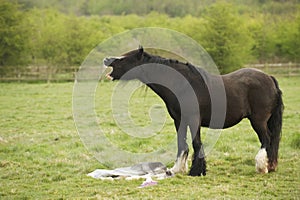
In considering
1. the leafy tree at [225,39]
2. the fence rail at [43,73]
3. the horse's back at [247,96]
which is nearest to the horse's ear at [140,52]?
the horse's back at [247,96]

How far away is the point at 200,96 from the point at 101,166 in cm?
261

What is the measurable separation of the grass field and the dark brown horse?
1.61ft

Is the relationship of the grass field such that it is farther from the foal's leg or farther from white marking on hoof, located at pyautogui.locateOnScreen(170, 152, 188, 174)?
white marking on hoof, located at pyautogui.locateOnScreen(170, 152, 188, 174)

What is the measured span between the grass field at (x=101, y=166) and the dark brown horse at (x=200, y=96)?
49 centimetres

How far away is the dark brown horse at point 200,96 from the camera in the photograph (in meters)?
7.32

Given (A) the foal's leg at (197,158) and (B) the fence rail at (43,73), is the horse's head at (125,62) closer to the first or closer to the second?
(A) the foal's leg at (197,158)

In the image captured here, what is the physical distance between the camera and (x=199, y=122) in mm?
7371

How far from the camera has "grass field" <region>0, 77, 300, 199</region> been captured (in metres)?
6.31

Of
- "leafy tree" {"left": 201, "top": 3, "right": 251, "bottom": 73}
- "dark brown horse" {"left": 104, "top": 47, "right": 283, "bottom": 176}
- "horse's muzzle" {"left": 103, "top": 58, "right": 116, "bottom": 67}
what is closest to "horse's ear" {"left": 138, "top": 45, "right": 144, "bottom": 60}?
"dark brown horse" {"left": 104, "top": 47, "right": 283, "bottom": 176}

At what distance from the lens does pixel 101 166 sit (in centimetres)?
838

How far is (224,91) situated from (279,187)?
1.98 metres

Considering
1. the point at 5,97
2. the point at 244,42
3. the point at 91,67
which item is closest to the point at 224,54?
the point at 244,42

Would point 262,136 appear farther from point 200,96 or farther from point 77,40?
point 77,40

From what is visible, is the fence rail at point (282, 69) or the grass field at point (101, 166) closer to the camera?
the grass field at point (101, 166)
